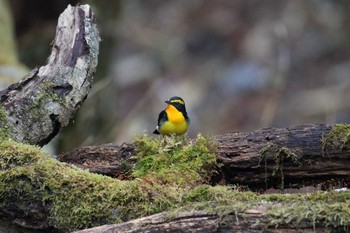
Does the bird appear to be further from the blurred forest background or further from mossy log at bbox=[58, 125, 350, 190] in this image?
the blurred forest background

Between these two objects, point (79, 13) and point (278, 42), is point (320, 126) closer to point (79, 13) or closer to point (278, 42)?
point (79, 13)

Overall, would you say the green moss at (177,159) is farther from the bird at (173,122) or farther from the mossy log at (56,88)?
the bird at (173,122)

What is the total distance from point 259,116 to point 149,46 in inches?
163

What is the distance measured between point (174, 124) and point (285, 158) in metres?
1.77

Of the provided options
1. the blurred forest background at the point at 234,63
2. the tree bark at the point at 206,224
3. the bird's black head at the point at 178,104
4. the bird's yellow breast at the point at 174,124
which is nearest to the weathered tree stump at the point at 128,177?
the tree bark at the point at 206,224

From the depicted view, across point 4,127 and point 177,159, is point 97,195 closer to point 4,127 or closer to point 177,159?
point 177,159

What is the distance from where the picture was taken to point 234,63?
16.0 metres

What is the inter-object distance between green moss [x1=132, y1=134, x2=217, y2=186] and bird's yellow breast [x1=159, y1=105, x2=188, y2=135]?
111cm

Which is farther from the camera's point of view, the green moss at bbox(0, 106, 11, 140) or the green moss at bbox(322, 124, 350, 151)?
the green moss at bbox(0, 106, 11, 140)

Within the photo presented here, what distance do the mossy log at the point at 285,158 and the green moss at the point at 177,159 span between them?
0.09 meters

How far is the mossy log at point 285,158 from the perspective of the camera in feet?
15.5

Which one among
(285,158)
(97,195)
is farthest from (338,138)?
(97,195)

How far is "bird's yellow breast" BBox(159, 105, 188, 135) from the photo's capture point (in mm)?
6386

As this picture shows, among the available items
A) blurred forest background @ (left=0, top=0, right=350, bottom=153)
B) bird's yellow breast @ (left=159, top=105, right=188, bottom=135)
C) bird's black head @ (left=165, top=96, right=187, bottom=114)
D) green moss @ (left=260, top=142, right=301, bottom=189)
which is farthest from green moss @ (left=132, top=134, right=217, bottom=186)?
blurred forest background @ (left=0, top=0, right=350, bottom=153)
